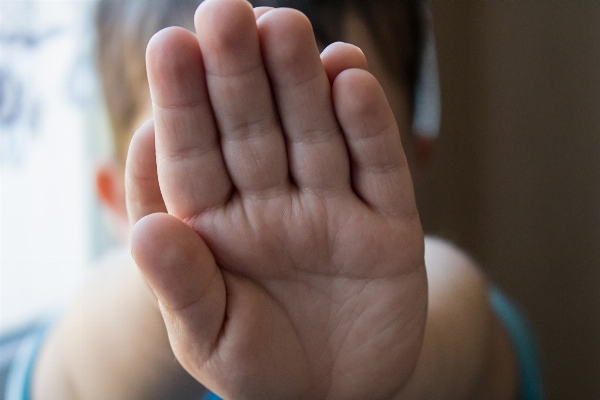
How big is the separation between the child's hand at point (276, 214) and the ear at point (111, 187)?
0.20m

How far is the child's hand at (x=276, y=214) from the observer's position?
220 mm

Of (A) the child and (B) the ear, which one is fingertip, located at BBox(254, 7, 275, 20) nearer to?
(A) the child

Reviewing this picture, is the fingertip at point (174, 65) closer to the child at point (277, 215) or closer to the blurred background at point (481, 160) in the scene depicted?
the child at point (277, 215)

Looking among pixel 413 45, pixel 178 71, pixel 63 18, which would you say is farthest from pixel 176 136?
pixel 63 18

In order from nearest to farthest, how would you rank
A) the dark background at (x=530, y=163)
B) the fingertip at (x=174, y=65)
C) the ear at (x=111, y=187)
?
1. the fingertip at (x=174, y=65)
2. the dark background at (x=530, y=163)
3. the ear at (x=111, y=187)

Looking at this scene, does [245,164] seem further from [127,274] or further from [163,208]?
[127,274]

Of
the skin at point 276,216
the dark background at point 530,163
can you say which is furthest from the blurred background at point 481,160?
the skin at point 276,216

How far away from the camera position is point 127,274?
18.3 inches

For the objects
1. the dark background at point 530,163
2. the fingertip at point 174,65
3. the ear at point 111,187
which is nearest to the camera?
the fingertip at point 174,65

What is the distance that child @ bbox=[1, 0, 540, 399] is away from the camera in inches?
8.7

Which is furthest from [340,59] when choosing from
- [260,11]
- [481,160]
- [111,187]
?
[111,187]

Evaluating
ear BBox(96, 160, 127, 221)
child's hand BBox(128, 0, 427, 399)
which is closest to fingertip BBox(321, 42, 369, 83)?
child's hand BBox(128, 0, 427, 399)

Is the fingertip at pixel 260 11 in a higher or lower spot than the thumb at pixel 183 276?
higher

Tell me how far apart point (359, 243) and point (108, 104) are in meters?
0.29
